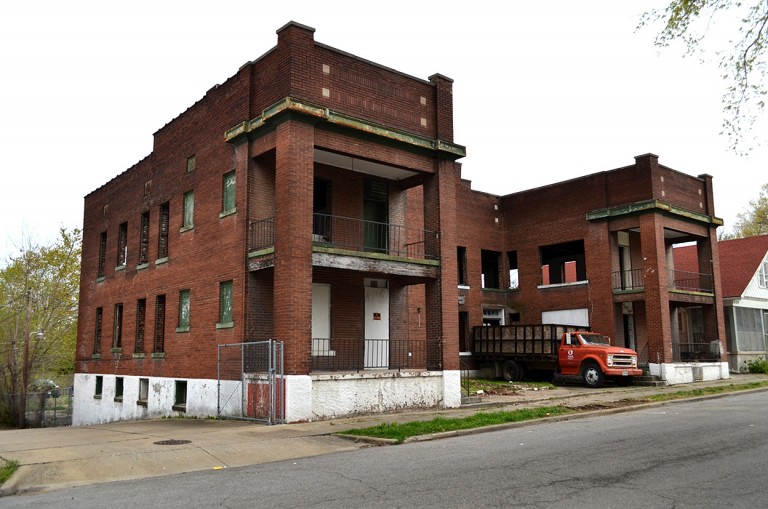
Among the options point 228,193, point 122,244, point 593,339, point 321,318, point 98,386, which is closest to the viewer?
point 228,193

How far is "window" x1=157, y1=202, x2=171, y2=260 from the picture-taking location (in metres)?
23.2

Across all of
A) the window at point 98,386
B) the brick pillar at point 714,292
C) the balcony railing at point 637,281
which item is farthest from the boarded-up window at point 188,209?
the brick pillar at point 714,292

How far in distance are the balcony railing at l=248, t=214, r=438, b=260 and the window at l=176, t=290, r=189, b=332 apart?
4.57 meters

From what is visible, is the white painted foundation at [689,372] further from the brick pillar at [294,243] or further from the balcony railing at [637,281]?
the brick pillar at [294,243]

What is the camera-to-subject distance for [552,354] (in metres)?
26.3

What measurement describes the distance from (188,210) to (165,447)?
1156 cm

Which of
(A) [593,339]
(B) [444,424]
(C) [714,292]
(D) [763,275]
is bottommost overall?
(B) [444,424]

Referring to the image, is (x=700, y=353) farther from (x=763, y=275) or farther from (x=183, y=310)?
(x=183, y=310)

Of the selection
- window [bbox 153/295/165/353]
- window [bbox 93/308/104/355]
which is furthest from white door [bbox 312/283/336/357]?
window [bbox 93/308/104/355]

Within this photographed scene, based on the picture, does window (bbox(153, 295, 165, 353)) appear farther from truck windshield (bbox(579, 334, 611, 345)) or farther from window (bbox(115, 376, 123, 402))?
truck windshield (bbox(579, 334, 611, 345))

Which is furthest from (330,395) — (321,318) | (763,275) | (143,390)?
(763,275)

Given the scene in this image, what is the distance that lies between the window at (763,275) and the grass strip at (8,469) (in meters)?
37.0

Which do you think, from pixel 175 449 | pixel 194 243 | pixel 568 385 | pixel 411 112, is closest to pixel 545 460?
pixel 175 449

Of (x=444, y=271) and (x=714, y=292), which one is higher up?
(x=714, y=292)
